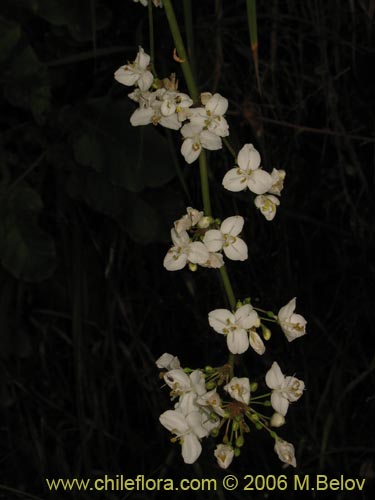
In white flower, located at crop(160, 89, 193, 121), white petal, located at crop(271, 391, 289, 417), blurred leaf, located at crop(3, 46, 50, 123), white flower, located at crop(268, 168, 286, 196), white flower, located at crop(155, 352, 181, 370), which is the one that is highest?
blurred leaf, located at crop(3, 46, 50, 123)

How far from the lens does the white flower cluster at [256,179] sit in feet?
3.79

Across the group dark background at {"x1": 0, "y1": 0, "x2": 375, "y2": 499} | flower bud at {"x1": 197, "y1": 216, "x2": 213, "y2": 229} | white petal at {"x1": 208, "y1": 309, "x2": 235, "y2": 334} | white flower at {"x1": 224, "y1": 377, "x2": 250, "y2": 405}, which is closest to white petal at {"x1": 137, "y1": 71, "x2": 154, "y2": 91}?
flower bud at {"x1": 197, "y1": 216, "x2": 213, "y2": 229}

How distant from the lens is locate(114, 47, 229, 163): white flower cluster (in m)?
1.11

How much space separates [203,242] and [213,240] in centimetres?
1

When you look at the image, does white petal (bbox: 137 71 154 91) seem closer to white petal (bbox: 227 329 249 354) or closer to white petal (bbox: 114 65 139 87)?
white petal (bbox: 114 65 139 87)

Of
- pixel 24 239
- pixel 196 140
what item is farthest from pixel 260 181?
pixel 24 239

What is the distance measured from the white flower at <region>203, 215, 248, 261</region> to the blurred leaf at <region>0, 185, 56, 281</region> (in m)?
0.77

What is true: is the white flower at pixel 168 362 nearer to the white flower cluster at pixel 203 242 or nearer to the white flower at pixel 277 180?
the white flower cluster at pixel 203 242

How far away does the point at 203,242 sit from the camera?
1.12 m

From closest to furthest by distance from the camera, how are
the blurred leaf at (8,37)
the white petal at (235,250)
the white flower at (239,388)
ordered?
the white flower at (239,388), the white petal at (235,250), the blurred leaf at (8,37)

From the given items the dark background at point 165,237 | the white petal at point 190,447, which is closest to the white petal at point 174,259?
the white petal at point 190,447

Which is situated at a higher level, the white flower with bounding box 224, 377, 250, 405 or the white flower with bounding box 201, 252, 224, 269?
the white flower with bounding box 201, 252, 224, 269

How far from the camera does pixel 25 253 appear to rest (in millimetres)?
1806

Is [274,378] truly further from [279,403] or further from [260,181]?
[260,181]
